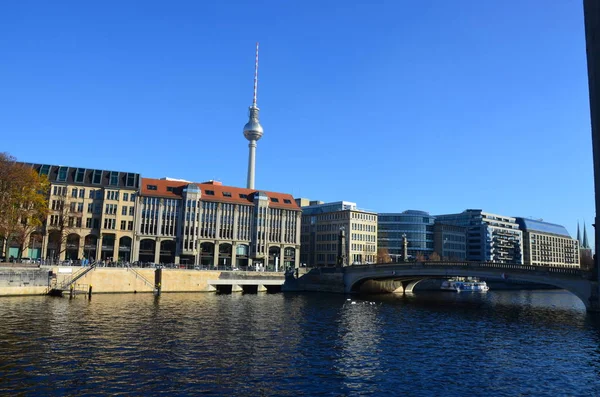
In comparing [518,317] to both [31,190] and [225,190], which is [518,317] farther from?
[225,190]

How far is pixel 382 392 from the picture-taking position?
28250mm

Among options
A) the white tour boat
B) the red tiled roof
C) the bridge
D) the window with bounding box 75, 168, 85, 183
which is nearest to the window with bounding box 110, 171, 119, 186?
the window with bounding box 75, 168, 85, 183

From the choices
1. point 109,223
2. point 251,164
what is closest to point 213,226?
point 109,223

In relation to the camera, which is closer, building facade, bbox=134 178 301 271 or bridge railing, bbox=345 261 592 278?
bridge railing, bbox=345 261 592 278

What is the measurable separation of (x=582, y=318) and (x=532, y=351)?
32.6 metres

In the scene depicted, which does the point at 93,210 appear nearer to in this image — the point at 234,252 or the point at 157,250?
the point at 157,250

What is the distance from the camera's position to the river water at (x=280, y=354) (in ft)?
94.5

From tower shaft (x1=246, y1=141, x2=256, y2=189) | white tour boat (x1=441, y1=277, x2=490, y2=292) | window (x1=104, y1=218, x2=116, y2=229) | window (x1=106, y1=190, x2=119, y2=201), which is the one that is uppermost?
tower shaft (x1=246, y1=141, x2=256, y2=189)

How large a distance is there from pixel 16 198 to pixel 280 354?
71.0m

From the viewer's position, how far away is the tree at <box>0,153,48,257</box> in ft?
276

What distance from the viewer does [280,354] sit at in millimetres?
37500

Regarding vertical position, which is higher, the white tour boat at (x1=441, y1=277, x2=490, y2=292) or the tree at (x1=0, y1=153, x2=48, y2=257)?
the tree at (x1=0, y1=153, x2=48, y2=257)

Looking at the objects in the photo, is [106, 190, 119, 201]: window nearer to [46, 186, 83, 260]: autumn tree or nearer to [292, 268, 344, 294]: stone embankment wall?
[46, 186, 83, 260]: autumn tree

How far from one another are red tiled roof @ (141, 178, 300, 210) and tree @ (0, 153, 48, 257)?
128 feet
